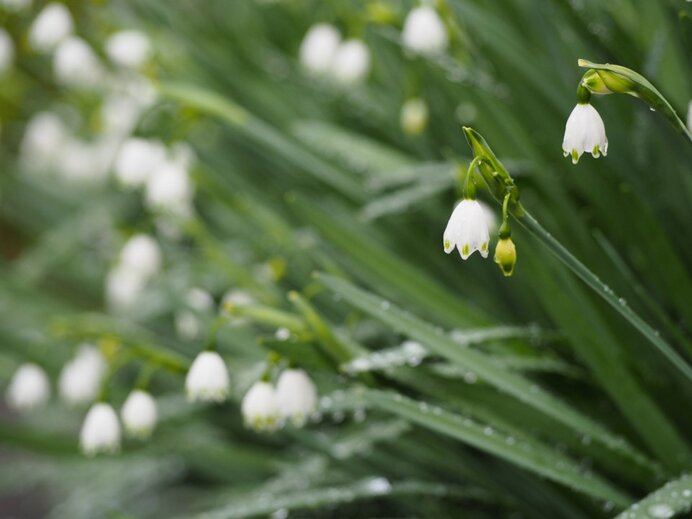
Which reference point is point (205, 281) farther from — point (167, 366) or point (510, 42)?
point (510, 42)

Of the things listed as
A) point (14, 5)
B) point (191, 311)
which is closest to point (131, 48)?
point (14, 5)

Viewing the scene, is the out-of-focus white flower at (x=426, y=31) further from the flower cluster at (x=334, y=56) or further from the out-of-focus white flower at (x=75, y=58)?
the out-of-focus white flower at (x=75, y=58)

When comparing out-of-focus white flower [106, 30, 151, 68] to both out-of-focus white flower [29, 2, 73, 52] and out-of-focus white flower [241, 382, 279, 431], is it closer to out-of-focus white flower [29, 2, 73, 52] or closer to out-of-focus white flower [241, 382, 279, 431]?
out-of-focus white flower [29, 2, 73, 52]

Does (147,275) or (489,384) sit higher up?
(147,275)

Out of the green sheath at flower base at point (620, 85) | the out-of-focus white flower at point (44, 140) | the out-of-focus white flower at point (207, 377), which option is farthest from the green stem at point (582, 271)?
the out-of-focus white flower at point (44, 140)

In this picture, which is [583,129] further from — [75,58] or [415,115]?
[75,58]

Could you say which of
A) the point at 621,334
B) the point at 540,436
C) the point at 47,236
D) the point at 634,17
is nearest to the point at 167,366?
the point at 540,436
